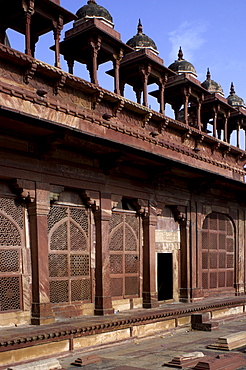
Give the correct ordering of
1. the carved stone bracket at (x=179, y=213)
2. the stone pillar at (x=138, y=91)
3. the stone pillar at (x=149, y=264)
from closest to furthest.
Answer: the stone pillar at (x=149, y=264) → the carved stone bracket at (x=179, y=213) → the stone pillar at (x=138, y=91)

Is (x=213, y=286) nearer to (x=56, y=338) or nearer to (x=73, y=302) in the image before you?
(x=73, y=302)

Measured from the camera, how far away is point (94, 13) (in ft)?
37.6

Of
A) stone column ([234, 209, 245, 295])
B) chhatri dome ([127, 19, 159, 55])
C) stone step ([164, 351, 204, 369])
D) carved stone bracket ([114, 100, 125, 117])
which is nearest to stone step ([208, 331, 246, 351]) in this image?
stone step ([164, 351, 204, 369])

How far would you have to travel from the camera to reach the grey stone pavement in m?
6.82

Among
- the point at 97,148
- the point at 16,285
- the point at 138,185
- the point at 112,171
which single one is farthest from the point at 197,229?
the point at 16,285

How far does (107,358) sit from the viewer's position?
23.8ft

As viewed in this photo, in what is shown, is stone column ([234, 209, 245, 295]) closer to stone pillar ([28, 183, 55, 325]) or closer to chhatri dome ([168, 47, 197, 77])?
chhatri dome ([168, 47, 197, 77])

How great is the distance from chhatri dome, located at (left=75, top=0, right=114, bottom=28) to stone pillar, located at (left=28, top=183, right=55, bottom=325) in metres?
5.12

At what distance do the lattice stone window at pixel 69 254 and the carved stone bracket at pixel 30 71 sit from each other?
2.55m

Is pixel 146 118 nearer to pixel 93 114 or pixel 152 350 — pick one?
pixel 93 114

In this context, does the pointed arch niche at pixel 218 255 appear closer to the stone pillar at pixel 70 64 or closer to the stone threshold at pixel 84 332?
the stone threshold at pixel 84 332

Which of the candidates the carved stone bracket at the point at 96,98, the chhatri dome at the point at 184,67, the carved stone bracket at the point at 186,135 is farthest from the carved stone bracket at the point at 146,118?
the chhatri dome at the point at 184,67

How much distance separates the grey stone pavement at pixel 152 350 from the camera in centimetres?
682

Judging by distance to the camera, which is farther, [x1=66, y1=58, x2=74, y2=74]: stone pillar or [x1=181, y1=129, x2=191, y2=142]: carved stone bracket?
[x1=181, y1=129, x2=191, y2=142]: carved stone bracket
